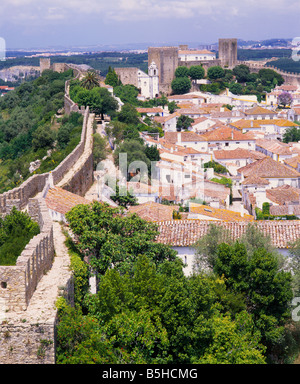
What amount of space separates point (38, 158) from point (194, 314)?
16712mm

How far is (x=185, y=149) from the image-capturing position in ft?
114

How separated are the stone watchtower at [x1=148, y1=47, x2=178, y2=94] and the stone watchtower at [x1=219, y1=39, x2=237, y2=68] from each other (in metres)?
9.87

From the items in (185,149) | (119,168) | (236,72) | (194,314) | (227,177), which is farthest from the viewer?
(236,72)

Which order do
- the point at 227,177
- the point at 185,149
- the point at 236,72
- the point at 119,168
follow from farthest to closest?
the point at 236,72
the point at 185,149
the point at 227,177
the point at 119,168

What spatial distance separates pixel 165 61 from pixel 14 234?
5136 centimetres

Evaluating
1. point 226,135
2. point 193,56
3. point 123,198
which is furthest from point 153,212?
point 193,56

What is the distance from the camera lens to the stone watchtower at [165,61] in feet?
194

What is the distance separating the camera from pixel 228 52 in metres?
68.8

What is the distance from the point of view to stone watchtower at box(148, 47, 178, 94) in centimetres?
5900

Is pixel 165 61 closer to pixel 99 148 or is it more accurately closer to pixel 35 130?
pixel 35 130

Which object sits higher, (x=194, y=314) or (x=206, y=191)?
(x=194, y=314)

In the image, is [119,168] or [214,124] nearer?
[119,168]

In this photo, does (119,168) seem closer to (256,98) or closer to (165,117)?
(165,117)

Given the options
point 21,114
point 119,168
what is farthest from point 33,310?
point 21,114
